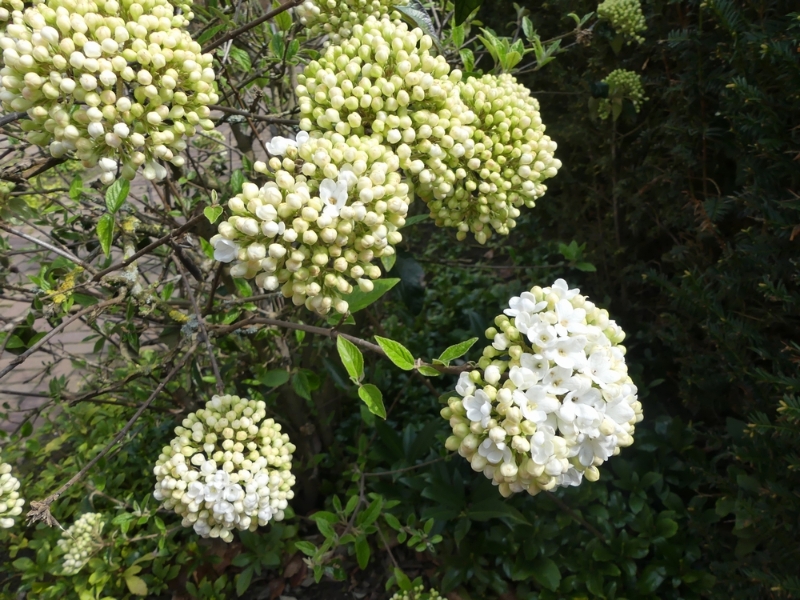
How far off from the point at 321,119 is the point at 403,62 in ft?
0.78

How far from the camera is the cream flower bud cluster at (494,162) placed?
1368 mm

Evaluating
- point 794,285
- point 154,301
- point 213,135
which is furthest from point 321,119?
point 794,285

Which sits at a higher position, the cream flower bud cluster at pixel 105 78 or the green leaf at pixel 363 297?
the cream flower bud cluster at pixel 105 78

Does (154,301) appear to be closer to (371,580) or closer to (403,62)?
(403,62)

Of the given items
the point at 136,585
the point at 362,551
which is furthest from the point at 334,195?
the point at 136,585

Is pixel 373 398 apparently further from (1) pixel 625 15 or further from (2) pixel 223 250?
(1) pixel 625 15

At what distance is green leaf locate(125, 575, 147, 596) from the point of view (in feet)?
9.37

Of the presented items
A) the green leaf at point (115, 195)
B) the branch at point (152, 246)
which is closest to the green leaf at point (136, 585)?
the branch at point (152, 246)

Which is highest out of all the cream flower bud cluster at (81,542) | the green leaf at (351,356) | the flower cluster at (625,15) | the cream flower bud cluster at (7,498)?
the flower cluster at (625,15)

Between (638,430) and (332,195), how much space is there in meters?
2.78

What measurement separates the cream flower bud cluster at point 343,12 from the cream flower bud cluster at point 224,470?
1228 mm

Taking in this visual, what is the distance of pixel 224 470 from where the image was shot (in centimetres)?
154

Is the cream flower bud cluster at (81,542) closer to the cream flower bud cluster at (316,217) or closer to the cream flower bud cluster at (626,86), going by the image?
the cream flower bud cluster at (316,217)

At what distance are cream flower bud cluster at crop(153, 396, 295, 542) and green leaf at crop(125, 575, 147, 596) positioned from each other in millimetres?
1673
